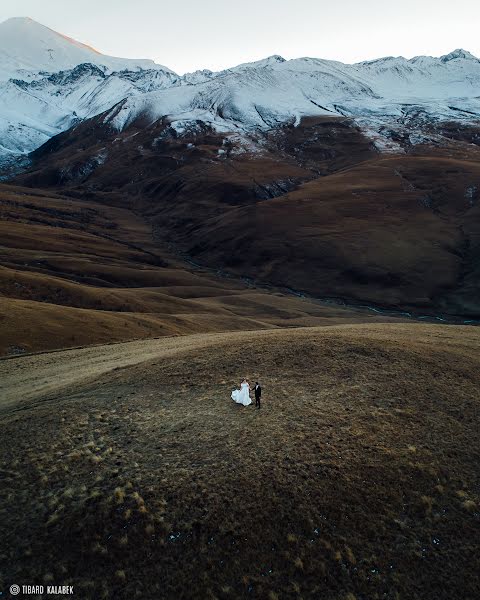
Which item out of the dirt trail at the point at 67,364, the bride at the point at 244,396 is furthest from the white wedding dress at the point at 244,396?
the dirt trail at the point at 67,364

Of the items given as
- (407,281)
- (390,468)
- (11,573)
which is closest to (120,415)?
(11,573)

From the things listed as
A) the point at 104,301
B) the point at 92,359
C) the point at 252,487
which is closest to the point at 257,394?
the point at 252,487

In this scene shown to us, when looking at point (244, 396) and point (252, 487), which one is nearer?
point (252, 487)

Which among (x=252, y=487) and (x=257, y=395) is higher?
(x=257, y=395)

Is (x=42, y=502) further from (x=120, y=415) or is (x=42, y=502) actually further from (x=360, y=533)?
(x=360, y=533)

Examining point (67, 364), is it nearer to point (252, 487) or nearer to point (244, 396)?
point (244, 396)

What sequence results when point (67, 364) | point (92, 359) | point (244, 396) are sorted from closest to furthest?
point (244, 396) → point (67, 364) → point (92, 359)

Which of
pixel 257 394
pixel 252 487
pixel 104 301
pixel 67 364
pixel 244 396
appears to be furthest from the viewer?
pixel 104 301

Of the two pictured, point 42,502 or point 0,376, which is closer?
point 42,502
